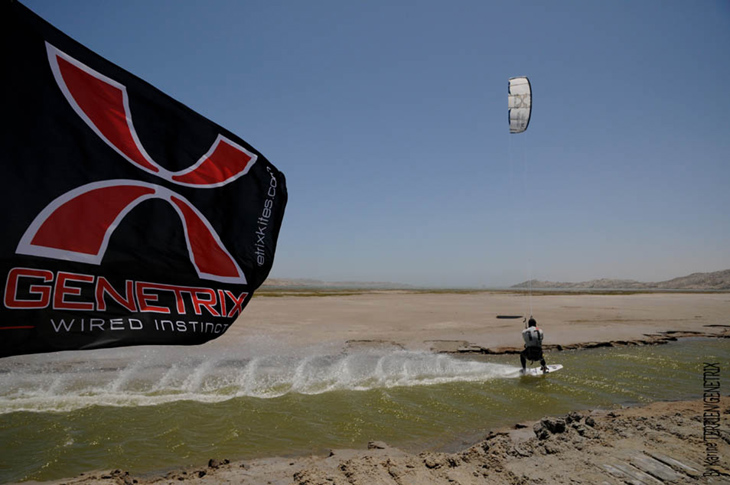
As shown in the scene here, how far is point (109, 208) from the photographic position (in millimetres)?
2021

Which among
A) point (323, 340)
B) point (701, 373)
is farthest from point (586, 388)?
point (323, 340)

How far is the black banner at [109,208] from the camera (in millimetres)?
1724

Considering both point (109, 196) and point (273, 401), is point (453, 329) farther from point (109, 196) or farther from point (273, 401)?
point (109, 196)

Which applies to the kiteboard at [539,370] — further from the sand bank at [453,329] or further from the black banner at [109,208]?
the black banner at [109,208]

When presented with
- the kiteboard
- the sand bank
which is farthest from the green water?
the sand bank

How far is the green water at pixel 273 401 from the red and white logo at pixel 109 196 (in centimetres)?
573

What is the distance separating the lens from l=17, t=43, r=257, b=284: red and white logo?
1815 mm

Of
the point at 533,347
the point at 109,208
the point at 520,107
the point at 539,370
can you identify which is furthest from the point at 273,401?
the point at 520,107

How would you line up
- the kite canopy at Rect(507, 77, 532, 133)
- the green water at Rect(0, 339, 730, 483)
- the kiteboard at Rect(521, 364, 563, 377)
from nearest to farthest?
1. the green water at Rect(0, 339, 730, 483)
2. the kiteboard at Rect(521, 364, 563, 377)
3. the kite canopy at Rect(507, 77, 532, 133)

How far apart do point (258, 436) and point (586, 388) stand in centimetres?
934

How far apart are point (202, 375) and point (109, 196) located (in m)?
11.2

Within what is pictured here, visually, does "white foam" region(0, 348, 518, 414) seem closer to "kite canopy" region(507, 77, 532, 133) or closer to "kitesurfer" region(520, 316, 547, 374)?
"kitesurfer" region(520, 316, 547, 374)

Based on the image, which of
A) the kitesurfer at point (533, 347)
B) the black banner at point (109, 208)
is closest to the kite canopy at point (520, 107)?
the kitesurfer at point (533, 347)

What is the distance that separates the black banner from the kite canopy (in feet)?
51.0
